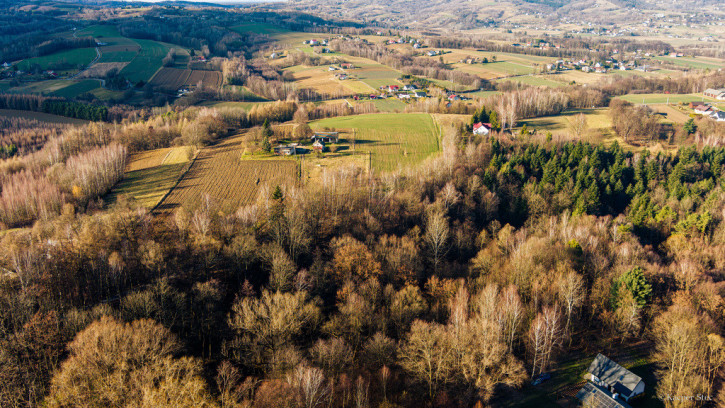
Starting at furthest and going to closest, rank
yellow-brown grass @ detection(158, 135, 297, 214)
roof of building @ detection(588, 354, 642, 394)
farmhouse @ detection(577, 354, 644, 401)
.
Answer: yellow-brown grass @ detection(158, 135, 297, 214) < roof of building @ detection(588, 354, 642, 394) < farmhouse @ detection(577, 354, 644, 401)

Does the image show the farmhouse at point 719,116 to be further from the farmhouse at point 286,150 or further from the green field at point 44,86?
the green field at point 44,86

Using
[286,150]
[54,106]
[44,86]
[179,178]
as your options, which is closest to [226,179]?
[179,178]

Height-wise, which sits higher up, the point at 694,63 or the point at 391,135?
the point at 694,63

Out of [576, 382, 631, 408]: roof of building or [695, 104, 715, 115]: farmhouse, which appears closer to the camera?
[576, 382, 631, 408]: roof of building

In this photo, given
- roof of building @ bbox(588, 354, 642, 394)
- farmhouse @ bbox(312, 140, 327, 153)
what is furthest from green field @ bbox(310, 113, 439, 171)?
roof of building @ bbox(588, 354, 642, 394)

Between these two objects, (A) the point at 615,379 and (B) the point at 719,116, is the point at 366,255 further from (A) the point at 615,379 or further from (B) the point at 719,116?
(B) the point at 719,116

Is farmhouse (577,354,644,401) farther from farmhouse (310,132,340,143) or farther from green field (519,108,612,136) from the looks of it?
green field (519,108,612,136)
